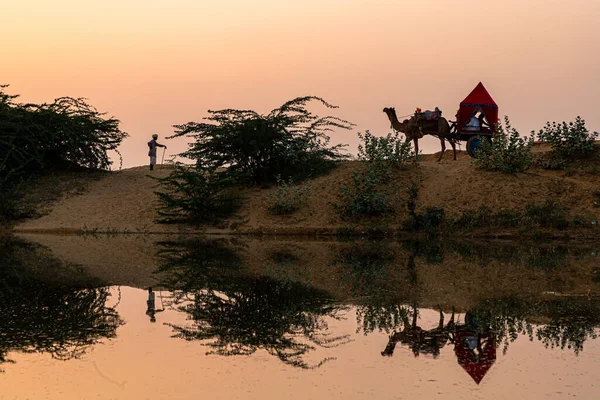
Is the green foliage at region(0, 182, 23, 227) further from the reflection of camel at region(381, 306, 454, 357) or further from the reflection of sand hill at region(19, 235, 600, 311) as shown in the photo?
the reflection of camel at region(381, 306, 454, 357)

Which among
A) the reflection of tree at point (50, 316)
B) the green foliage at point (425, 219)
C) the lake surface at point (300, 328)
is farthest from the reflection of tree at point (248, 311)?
the green foliage at point (425, 219)

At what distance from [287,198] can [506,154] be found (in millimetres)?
9056

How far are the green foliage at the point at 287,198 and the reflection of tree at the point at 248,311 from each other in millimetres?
11958

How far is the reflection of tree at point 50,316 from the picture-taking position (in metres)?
8.80

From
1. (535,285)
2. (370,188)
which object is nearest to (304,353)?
(535,285)

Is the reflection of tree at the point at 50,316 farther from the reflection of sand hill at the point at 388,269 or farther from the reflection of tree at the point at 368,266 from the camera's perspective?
the reflection of tree at the point at 368,266

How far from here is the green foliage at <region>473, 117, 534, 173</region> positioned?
1178 inches

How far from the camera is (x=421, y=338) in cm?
932

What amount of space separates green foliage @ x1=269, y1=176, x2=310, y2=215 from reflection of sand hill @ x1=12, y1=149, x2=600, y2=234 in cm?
31

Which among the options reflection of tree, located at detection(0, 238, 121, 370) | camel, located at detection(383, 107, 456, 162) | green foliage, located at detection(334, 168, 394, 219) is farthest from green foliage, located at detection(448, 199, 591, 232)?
reflection of tree, located at detection(0, 238, 121, 370)

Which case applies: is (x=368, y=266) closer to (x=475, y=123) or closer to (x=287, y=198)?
(x=287, y=198)

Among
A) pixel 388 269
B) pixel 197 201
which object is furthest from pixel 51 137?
pixel 388 269

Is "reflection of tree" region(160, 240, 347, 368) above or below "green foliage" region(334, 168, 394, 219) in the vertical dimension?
below

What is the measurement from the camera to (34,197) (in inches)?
1314
